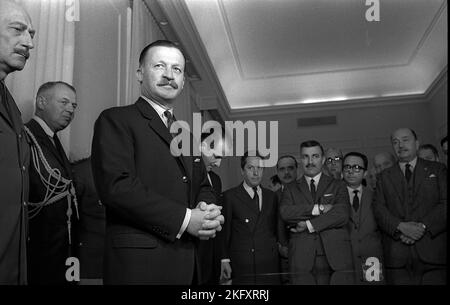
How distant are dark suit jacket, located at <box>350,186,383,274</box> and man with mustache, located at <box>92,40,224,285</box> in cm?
145

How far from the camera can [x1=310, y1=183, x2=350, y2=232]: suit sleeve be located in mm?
2457

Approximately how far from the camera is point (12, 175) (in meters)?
1.30

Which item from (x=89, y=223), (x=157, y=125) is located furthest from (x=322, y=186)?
(x=157, y=125)

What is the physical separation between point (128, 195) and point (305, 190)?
60.6 inches

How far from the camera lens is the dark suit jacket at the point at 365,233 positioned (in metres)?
2.56

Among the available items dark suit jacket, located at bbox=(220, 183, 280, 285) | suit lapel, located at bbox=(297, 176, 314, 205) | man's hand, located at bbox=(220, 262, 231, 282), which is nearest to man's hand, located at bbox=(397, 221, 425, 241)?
suit lapel, located at bbox=(297, 176, 314, 205)

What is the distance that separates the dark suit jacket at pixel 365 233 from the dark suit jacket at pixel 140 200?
1526 millimetres

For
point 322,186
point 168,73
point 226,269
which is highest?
point 168,73

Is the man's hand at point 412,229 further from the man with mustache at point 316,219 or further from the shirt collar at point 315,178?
the shirt collar at point 315,178

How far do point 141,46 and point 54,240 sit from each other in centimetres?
204

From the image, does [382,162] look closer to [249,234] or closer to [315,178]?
[315,178]

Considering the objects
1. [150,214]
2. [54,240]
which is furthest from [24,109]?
[150,214]

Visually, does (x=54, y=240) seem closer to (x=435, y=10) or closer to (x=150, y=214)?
(x=150, y=214)

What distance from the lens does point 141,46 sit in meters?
3.57
